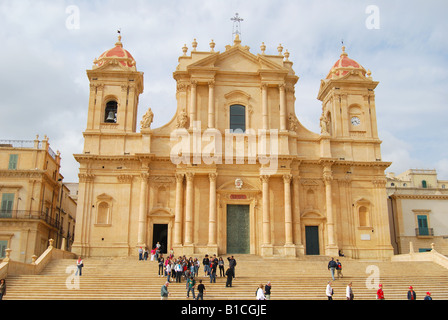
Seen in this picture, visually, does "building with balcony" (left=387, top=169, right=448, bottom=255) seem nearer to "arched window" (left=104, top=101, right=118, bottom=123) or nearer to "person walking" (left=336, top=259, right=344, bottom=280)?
"person walking" (left=336, top=259, right=344, bottom=280)

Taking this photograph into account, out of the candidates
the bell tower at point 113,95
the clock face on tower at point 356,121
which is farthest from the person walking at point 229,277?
the clock face on tower at point 356,121

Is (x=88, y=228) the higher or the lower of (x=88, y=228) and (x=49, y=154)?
the lower

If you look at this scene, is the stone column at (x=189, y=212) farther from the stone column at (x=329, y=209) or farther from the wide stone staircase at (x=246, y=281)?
the stone column at (x=329, y=209)

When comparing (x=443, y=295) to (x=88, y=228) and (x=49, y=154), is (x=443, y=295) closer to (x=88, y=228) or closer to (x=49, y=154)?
(x=88, y=228)

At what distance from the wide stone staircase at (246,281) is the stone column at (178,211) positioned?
11.2 ft

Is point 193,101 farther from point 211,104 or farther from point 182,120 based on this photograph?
point 182,120

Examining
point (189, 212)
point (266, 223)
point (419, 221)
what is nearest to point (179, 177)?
point (189, 212)

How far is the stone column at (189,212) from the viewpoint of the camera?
30.9 meters

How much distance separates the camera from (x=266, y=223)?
3120 centimetres

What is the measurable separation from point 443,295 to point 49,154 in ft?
98.4

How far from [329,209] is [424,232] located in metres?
10.3

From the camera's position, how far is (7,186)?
35.2 m
